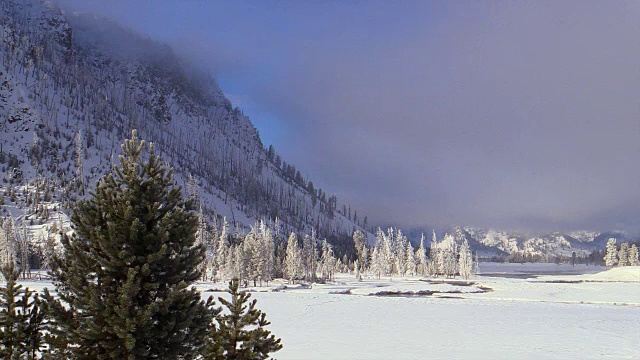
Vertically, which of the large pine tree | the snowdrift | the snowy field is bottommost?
the snowdrift

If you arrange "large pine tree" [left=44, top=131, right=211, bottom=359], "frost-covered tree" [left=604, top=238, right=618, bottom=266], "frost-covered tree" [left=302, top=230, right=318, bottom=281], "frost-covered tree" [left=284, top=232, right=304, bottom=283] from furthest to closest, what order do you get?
"frost-covered tree" [left=604, top=238, right=618, bottom=266] → "frost-covered tree" [left=302, top=230, right=318, bottom=281] → "frost-covered tree" [left=284, top=232, right=304, bottom=283] → "large pine tree" [left=44, top=131, right=211, bottom=359]

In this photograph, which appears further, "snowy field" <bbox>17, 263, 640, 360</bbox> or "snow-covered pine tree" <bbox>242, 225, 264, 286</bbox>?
"snow-covered pine tree" <bbox>242, 225, 264, 286</bbox>

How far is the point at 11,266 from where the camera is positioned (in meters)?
12.0

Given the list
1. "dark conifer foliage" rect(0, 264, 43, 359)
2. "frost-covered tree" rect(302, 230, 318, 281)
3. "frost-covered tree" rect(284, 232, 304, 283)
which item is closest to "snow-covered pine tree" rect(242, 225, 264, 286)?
"frost-covered tree" rect(284, 232, 304, 283)

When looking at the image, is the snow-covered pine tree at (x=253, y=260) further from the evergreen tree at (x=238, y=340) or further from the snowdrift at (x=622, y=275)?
the snowdrift at (x=622, y=275)

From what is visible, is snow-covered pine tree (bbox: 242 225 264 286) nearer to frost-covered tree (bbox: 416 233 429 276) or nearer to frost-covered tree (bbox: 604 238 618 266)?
frost-covered tree (bbox: 416 233 429 276)

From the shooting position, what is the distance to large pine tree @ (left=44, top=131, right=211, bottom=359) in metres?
8.83

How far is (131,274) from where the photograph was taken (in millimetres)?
8578

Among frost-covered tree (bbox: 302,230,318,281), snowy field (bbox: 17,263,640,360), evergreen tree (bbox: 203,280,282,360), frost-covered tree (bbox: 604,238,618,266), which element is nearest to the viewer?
evergreen tree (bbox: 203,280,282,360)

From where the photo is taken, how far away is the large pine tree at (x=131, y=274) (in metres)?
8.83

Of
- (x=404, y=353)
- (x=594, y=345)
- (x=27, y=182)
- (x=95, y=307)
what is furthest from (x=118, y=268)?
(x=27, y=182)

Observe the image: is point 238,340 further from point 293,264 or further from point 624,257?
point 624,257

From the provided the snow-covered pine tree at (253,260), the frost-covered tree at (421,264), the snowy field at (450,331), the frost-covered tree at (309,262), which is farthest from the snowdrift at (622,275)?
the snow-covered pine tree at (253,260)

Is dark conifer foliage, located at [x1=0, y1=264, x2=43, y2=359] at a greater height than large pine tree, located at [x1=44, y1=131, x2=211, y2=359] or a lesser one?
lesser
